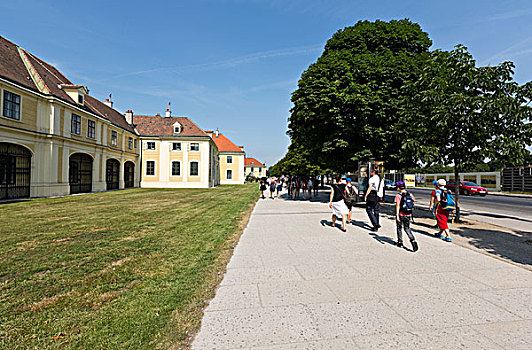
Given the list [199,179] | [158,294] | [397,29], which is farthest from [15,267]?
[199,179]

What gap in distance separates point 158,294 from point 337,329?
239cm

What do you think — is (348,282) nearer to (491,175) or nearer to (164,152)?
(164,152)

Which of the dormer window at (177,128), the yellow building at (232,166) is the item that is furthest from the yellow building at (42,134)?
the yellow building at (232,166)

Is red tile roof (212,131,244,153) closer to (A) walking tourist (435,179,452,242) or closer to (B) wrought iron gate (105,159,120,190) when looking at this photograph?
(B) wrought iron gate (105,159,120,190)

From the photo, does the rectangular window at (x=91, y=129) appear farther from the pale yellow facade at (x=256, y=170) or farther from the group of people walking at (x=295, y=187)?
the pale yellow facade at (x=256, y=170)

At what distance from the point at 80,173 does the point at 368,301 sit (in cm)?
2795

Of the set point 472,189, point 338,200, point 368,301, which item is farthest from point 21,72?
point 472,189

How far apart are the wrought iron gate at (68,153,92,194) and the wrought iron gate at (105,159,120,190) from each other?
3.42m

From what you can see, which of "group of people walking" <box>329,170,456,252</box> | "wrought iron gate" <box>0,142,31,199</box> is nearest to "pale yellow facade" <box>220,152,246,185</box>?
"wrought iron gate" <box>0,142,31,199</box>

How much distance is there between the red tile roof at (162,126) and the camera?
38344 mm

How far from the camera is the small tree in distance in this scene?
8500mm

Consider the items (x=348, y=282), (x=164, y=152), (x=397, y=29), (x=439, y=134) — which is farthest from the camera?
(x=164, y=152)

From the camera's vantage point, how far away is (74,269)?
15.5 ft

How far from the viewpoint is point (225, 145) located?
59.5 m
